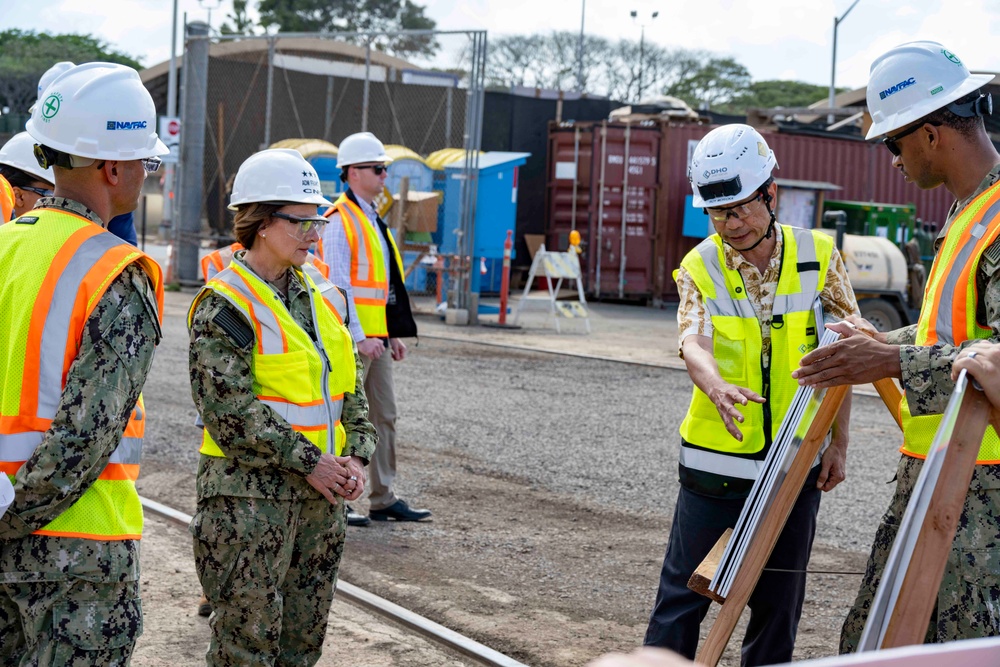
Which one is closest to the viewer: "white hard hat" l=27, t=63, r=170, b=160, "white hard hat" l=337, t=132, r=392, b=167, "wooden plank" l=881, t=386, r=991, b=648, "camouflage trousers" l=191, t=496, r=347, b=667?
"wooden plank" l=881, t=386, r=991, b=648

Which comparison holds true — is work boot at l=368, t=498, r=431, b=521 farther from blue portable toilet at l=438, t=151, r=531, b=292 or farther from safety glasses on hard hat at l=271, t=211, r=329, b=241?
blue portable toilet at l=438, t=151, r=531, b=292

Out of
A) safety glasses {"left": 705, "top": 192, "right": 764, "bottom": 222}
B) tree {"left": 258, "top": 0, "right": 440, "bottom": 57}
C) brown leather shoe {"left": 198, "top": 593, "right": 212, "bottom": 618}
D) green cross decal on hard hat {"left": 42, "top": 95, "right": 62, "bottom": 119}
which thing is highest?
tree {"left": 258, "top": 0, "right": 440, "bottom": 57}

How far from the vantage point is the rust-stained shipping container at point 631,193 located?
23.5 m

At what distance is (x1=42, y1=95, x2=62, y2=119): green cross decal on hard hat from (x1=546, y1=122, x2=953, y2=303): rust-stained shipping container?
20742 mm

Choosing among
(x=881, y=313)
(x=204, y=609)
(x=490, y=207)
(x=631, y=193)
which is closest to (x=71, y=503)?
(x=204, y=609)

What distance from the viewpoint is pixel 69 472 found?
2.66m

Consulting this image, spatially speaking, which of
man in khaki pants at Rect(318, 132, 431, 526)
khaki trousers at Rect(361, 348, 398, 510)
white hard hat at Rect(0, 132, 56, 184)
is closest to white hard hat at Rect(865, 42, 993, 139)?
white hard hat at Rect(0, 132, 56, 184)

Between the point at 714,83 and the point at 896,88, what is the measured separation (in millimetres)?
64336

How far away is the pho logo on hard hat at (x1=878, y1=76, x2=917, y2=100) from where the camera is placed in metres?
3.16

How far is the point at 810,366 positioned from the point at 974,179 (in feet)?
2.38

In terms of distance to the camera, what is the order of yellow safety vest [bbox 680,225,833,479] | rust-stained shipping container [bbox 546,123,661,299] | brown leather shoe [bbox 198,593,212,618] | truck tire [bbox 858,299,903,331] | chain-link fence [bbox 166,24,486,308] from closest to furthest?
yellow safety vest [bbox 680,225,833,479] → brown leather shoe [bbox 198,593,212,618] → truck tire [bbox 858,299,903,331] → chain-link fence [bbox 166,24,486,308] → rust-stained shipping container [bbox 546,123,661,299]

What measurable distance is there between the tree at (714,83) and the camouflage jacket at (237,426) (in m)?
60.6

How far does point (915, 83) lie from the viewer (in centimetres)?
316

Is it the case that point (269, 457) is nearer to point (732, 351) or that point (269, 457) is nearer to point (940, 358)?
point (732, 351)
